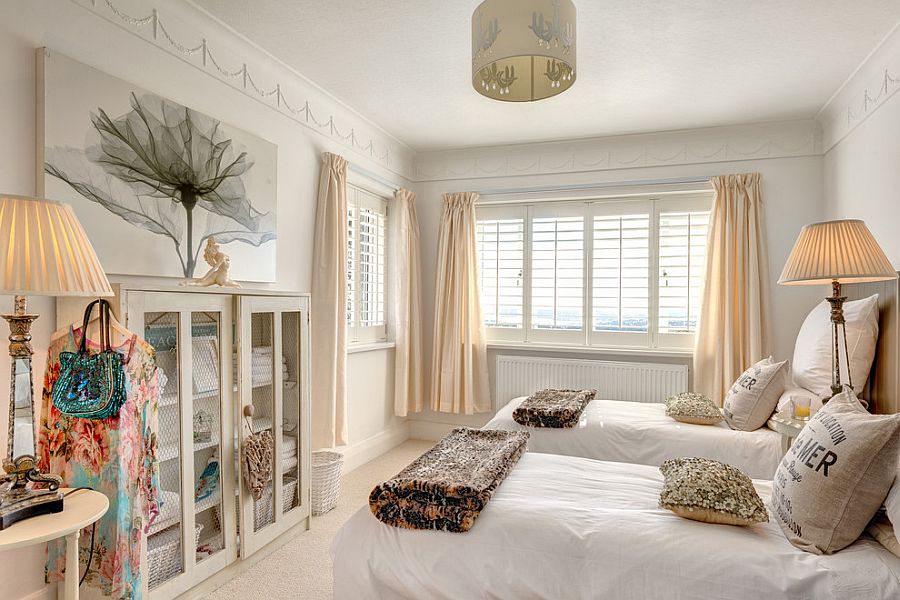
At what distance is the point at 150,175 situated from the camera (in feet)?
7.84

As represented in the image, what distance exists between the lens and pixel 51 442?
188 centimetres

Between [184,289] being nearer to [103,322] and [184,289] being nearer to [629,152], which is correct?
[103,322]

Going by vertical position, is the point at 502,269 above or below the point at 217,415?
above

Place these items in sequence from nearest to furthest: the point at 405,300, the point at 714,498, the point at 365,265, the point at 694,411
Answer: the point at 714,498 → the point at 694,411 → the point at 365,265 → the point at 405,300

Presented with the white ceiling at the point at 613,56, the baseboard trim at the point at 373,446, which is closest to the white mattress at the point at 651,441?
the baseboard trim at the point at 373,446

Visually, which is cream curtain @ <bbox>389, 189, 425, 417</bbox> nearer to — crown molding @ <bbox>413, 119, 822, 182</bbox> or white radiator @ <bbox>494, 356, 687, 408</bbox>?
crown molding @ <bbox>413, 119, 822, 182</bbox>

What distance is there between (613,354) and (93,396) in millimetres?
3719

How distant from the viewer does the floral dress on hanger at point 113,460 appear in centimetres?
185

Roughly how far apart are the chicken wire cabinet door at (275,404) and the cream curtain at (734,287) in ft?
9.73

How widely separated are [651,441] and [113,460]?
2.54 m

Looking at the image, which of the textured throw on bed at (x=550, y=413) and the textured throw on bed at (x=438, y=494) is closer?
the textured throw on bed at (x=438, y=494)

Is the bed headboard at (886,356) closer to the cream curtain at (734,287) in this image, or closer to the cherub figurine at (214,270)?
the cream curtain at (734,287)

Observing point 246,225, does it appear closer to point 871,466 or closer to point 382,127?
point 382,127

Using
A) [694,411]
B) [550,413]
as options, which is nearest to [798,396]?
[694,411]
